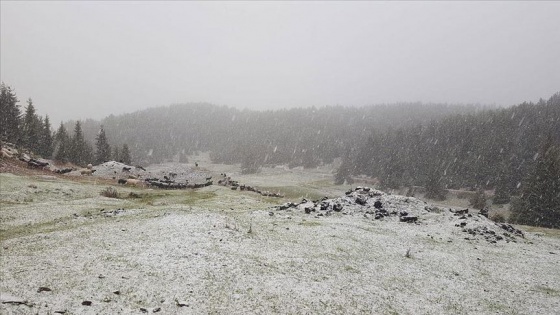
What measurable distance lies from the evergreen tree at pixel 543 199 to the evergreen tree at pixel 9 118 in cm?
10692

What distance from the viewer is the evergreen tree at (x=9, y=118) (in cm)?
7675

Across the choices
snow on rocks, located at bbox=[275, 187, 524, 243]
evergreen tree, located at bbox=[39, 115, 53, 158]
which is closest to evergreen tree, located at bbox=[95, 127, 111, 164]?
evergreen tree, located at bbox=[39, 115, 53, 158]

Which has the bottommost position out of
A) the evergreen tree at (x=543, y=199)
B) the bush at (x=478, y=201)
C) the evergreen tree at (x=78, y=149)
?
the bush at (x=478, y=201)

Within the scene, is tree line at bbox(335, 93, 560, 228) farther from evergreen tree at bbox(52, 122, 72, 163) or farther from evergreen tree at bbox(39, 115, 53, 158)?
evergreen tree at bbox(39, 115, 53, 158)

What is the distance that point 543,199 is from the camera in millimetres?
50188

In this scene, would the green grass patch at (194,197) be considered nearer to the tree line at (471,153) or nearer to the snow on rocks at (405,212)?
the snow on rocks at (405,212)

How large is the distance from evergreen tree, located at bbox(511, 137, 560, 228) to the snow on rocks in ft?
79.5

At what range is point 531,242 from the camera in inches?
1125

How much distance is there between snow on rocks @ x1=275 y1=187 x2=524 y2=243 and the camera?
29.3m

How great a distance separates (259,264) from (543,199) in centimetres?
5411

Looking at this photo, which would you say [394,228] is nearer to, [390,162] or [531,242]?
[531,242]

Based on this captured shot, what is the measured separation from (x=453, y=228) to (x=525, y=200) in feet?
113

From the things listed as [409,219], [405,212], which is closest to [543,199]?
[405,212]

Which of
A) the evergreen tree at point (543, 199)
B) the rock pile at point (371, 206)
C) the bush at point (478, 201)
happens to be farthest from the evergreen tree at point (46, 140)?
the bush at point (478, 201)
